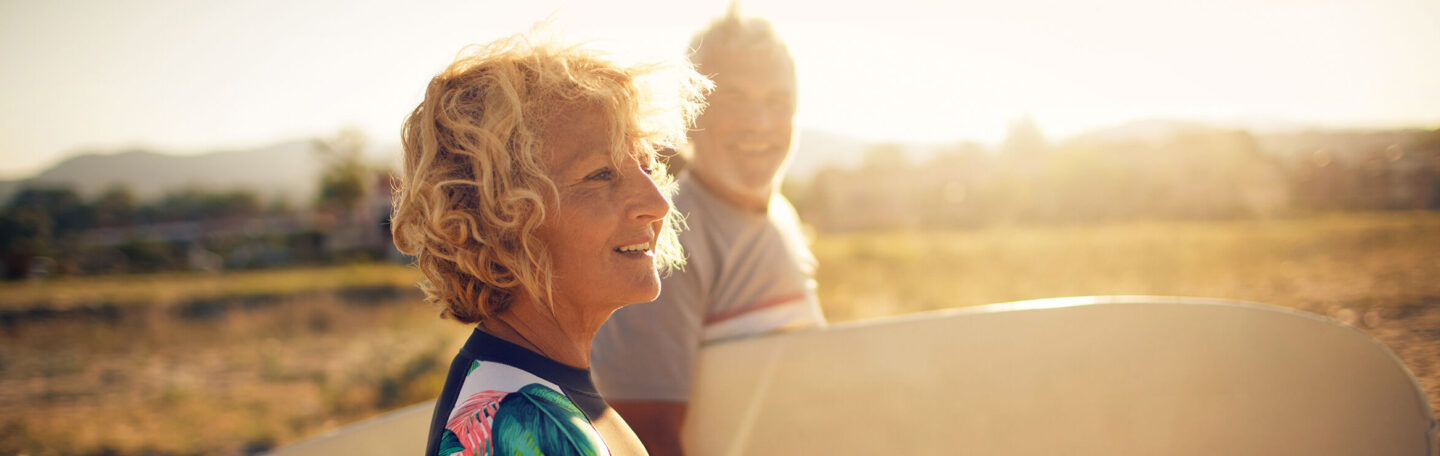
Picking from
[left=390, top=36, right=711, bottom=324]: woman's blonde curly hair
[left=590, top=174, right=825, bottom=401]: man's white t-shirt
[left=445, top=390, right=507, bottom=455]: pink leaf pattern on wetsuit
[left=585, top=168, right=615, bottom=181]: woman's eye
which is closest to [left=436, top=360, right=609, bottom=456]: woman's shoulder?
[left=445, top=390, right=507, bottom=455]: pink leaf pattern on wetsuit

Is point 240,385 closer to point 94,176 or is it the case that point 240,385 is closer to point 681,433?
point 681,433

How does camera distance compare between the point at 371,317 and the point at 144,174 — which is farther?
the point at 144,174

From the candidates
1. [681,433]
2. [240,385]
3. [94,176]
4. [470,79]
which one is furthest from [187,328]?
[94,176]

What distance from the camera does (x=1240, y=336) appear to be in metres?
2.18

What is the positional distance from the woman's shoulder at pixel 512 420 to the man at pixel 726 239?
702 mm

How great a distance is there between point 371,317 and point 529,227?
29.2ft

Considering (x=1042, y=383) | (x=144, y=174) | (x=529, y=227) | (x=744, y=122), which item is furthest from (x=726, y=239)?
(x=144, y=174)

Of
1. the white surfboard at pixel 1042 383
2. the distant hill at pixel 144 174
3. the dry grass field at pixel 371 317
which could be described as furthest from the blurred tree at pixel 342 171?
the white surfboard at pixel 1042 383

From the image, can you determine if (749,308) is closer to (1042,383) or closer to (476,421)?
(1042,383)

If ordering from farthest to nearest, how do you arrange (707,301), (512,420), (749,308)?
1. (749,308)
2. (707,301)
3. (512,420)

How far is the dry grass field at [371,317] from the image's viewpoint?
431 cm

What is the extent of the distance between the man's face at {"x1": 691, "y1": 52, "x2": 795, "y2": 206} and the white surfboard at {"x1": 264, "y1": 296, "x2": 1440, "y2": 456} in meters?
0.43

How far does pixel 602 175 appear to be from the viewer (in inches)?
36.1

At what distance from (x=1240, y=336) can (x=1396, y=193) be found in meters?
9.51
